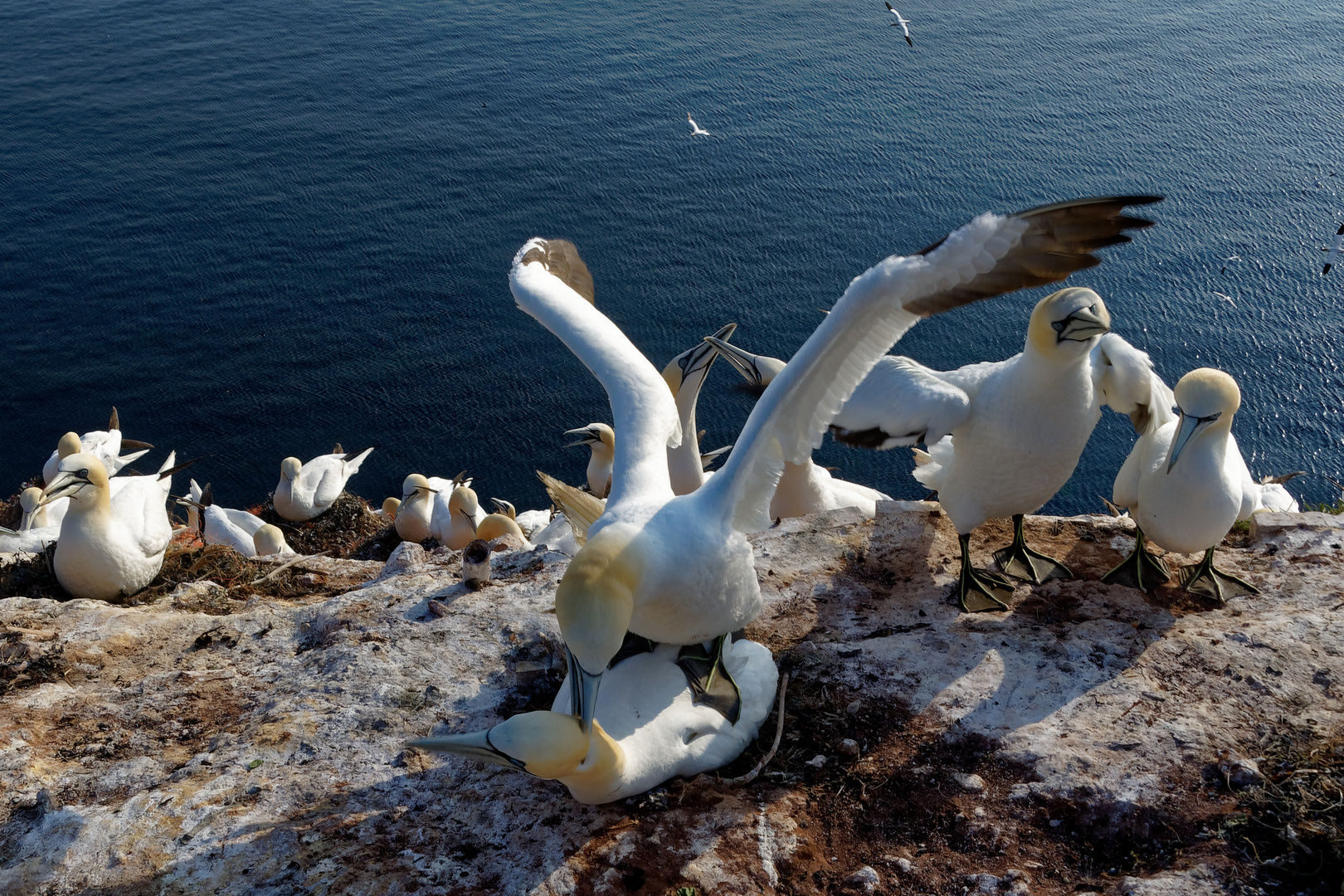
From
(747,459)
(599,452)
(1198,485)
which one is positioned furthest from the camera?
(599,452)

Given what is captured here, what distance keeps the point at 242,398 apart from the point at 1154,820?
8593 mm

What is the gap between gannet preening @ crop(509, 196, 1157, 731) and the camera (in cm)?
298

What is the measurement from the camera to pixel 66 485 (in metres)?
5.79

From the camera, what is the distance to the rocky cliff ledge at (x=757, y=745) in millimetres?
2992

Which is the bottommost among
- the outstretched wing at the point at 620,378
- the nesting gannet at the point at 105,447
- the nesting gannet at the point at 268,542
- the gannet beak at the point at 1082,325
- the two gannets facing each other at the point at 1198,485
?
the nesting gannet at the point at 268,542

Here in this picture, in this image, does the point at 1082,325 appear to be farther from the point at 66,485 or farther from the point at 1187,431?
the point at 66,485

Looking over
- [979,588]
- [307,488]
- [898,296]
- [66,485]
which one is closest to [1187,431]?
[979,588]

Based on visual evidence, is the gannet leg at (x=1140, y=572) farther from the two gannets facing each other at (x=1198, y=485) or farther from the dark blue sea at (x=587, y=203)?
the dark blue sea at (x=587, y=203)

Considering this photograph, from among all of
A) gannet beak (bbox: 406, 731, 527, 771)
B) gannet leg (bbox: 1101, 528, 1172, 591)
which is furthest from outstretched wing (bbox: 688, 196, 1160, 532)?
gannet leg (bbox: 1101, 528, 1172, 591)

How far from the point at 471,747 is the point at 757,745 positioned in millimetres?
1150

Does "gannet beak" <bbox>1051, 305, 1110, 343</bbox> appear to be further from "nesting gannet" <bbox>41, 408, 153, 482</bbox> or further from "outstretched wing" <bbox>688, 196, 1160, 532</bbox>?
"nesting gannet" <bbox>41, 408, 153, 482</bbox>

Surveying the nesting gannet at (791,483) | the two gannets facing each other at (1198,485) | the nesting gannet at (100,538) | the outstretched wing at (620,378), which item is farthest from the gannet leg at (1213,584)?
the nesting gannet at (100,538)

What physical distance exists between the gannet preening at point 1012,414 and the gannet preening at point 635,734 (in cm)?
115

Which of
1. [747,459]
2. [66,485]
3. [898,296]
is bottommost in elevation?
[66,485]
